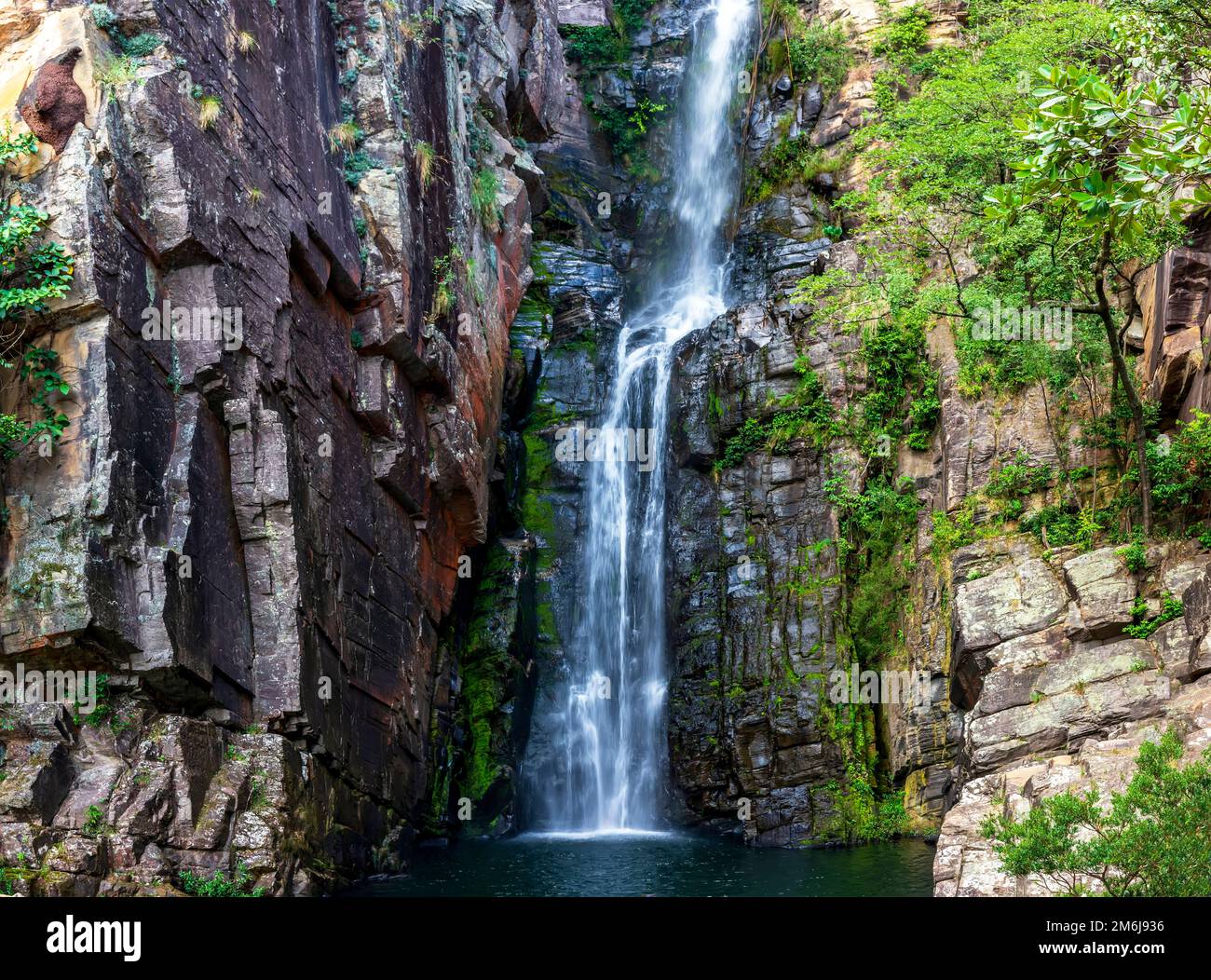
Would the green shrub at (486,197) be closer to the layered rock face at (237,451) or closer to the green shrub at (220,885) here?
the layered rock face at (237,451)

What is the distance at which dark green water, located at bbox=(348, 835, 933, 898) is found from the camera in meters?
19.7

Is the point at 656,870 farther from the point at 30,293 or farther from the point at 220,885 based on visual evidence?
the point at 30,293

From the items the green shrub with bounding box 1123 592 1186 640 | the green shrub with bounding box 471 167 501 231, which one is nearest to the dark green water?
the green shrub with bounding box 1123 592 1186 640

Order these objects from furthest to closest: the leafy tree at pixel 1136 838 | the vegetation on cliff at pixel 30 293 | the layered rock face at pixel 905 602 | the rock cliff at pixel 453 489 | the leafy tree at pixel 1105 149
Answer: the layered rock face at pixel 905 602 < the rock cliff at pixel 453 489 < the vegetation on cliff at pixel 30 293 < the leafy tree at pixel 1105 149 < the leafy tree at pixel 1136 838

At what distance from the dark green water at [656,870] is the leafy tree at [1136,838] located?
22.1 feet

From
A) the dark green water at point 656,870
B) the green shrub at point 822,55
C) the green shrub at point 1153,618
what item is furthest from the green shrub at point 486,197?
the green shrub at point 1153,618

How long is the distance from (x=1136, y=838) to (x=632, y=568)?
1907 cm

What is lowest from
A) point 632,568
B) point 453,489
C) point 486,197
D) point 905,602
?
point 905,602

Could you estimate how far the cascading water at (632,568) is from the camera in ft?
90.8

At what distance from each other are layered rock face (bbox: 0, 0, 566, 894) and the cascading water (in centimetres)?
359

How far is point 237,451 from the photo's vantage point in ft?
62.8

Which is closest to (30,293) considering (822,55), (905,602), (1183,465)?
(1183,465)

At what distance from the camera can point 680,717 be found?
27578 millimetres

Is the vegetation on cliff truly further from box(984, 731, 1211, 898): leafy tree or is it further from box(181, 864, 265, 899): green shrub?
box(984, 731, 1211, 898): leafy tree
